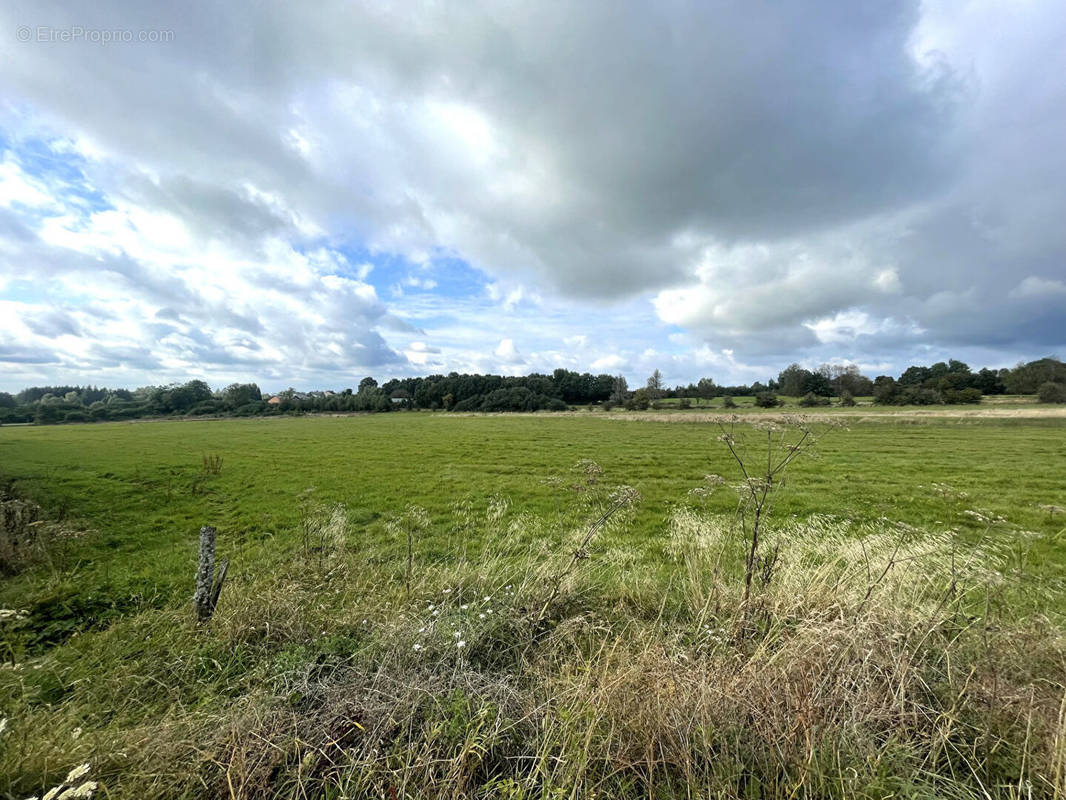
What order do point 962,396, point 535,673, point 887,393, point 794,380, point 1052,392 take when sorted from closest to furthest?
point 535,673
point 1052,392
point 962,396
point 887,393
point 794,380

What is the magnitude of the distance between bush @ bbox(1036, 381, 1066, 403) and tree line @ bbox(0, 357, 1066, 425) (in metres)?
0.13

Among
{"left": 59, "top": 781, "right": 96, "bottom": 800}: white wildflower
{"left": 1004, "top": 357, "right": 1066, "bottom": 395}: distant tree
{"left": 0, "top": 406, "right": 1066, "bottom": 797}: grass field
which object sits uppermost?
{"left": 1004, "top": 357, "right": 1066, "bottom": 395}: distant tree

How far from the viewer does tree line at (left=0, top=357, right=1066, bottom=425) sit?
7944cm

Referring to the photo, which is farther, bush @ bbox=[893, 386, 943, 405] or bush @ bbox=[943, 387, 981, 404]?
bush @ bbox=[943, 387, 981, 404]

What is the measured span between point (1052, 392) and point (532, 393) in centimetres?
9341

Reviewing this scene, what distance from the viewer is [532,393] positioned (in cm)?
11106

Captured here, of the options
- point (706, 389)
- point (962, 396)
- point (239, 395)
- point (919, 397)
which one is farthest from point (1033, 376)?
point (239, 395)

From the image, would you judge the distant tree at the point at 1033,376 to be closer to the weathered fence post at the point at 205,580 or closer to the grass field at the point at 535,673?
the grass field at the point at 535,673

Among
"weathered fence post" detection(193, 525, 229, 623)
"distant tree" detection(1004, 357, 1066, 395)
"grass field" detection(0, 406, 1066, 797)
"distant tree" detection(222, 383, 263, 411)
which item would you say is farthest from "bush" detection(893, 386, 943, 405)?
"distant tree" detection(222, 383, 263, 411)

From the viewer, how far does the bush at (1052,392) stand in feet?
208

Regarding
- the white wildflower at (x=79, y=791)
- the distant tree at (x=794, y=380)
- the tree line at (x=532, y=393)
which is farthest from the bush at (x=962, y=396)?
the white wildflower at (x=79, y=791)

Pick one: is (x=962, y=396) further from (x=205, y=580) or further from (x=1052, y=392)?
(x=205, y=580)

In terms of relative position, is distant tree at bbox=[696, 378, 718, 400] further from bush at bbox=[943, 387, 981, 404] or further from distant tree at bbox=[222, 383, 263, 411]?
distant tree at bbox=[222, 383, 263, 411]

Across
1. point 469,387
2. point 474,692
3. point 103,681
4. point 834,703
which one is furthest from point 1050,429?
point 469,387
